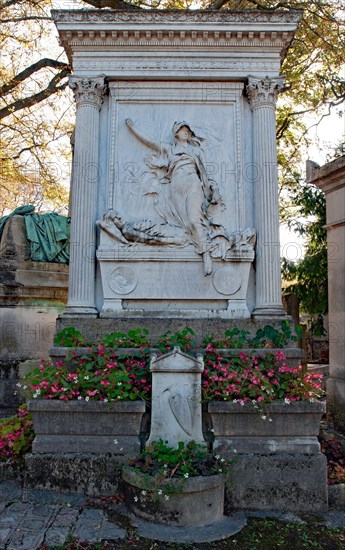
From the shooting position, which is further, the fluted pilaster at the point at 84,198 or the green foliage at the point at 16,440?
the fluted pilaster at the point at 84,198

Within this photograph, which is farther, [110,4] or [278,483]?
[110,4]

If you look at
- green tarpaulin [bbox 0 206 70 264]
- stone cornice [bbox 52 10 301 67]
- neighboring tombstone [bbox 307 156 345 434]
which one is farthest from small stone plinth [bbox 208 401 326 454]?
green tarpaulin [bbox 0 206 70 264]

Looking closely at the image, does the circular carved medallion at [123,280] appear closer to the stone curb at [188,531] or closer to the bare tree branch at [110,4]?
the stone curb at [188,531]

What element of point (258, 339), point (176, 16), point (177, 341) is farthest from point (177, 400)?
point (176, 16)

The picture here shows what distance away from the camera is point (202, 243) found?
21.2ft

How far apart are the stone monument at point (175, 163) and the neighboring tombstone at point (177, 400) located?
1560 mm

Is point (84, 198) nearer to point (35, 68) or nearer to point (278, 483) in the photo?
point (278, 483)

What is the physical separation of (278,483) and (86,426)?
6.98 feet

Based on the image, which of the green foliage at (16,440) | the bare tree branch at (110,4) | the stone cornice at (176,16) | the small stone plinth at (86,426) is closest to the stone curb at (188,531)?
the small stone plinth at (86,426)

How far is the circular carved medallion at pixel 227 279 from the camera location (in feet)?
21.4

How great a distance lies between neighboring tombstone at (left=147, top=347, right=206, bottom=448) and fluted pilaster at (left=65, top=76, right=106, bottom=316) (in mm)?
1948

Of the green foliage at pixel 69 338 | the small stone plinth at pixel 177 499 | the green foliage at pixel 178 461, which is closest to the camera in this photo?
the small stone plinth at pixel 177 499

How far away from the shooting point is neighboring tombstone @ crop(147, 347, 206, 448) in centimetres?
486

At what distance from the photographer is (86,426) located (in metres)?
5.02
